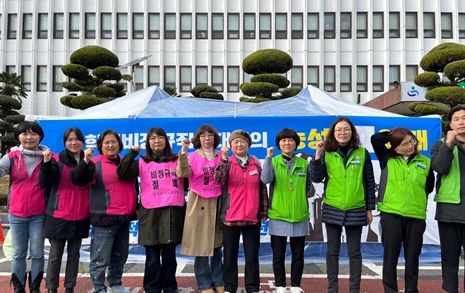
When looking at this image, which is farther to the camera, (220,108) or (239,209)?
(220,108)

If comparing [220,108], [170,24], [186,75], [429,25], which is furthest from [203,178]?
[429,25]

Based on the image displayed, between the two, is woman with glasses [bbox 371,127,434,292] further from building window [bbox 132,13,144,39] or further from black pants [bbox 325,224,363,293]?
building window [bbox 132,13,144,39]

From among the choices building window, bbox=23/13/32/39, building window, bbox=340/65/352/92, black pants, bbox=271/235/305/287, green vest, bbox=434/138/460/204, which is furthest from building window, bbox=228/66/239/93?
green vest, bbox=434/138/460/204

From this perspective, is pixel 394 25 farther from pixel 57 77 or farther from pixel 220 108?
pixel 220 108

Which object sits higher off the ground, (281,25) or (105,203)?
(281,25)

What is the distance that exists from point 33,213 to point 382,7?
79.6ft

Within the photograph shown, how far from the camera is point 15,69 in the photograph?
23.9m

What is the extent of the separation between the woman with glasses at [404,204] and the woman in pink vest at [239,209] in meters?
1.25

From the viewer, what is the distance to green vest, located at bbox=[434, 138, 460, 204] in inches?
149

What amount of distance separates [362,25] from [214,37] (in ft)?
29.5

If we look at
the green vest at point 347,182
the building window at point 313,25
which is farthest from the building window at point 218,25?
the green vest at point 347,182

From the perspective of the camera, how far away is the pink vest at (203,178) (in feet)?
13.7

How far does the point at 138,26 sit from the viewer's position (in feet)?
79.1

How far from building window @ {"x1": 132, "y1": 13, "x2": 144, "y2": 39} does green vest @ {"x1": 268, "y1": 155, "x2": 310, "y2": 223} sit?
21.8 metres
